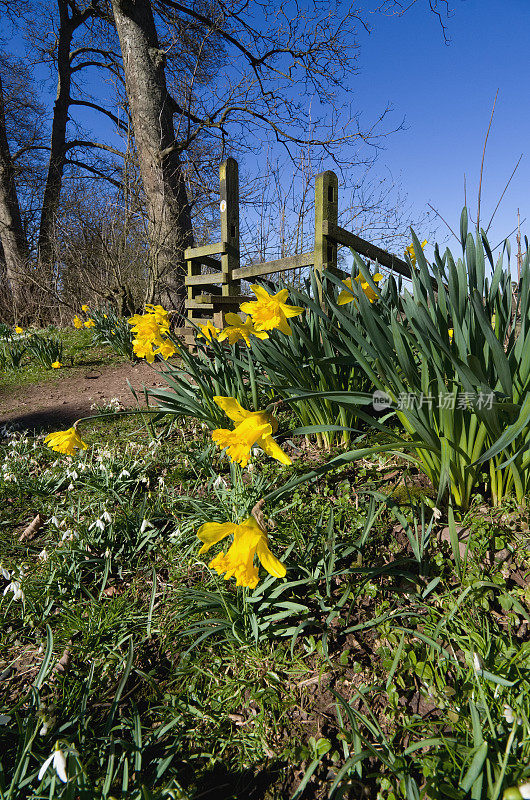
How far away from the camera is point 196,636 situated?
1.43 metres

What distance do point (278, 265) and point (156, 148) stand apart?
13.3ft

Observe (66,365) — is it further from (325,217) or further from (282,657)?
(282,657)

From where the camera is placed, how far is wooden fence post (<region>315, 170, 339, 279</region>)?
378cm

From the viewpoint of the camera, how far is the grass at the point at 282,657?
1.02 meters

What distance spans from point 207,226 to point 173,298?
3030 millimetres

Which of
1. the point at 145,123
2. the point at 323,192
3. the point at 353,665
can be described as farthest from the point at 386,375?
the point at 145,123

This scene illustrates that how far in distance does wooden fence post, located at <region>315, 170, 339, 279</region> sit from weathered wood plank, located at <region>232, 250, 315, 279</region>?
10cm

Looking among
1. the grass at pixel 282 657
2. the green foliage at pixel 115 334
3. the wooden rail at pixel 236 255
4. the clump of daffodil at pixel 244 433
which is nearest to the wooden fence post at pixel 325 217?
the wooden rail at pixel 236 255

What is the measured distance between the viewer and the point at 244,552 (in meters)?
1.06

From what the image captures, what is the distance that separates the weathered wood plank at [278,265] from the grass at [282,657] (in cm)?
247

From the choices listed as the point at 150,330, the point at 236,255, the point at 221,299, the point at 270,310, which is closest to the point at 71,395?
the point at 221,299

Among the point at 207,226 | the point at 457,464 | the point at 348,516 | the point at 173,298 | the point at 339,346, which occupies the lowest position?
the point at 348,516

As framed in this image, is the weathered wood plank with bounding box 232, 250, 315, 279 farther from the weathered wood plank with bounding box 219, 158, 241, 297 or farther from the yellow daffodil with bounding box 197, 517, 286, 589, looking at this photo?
the yellow daffodil with bounding box 197, 517, 286, 589

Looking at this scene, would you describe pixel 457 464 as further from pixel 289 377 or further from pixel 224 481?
pixel 224 481
